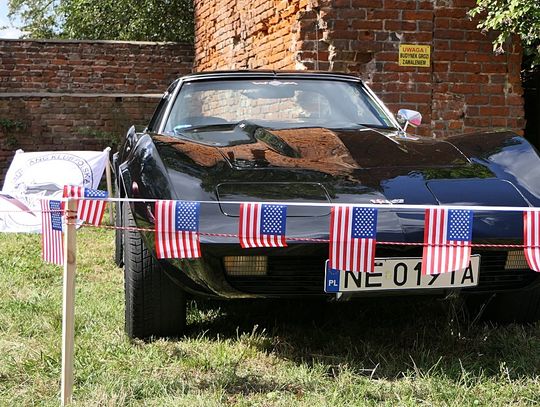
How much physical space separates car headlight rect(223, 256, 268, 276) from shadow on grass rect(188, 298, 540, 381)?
448 mm

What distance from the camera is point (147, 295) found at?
265cm

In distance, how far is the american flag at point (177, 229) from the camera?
7.38 ft

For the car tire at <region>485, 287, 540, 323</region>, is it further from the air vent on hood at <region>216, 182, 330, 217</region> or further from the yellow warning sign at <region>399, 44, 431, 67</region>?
the yellow warning sign at <region>399, 44, 431, 67</region>

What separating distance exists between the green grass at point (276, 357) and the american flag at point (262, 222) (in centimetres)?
55

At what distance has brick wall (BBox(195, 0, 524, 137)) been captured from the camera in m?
6.21

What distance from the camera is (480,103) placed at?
6543mm


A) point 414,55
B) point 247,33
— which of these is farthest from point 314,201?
point 247,33

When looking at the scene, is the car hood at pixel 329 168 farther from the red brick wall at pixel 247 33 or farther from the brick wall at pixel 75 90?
the brick wall at pixel 75 90

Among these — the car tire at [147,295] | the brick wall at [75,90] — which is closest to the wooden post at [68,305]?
the car tire at [147,295]

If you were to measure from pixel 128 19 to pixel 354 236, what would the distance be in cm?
1202

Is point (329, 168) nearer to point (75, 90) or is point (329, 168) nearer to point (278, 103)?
point (278, 103)

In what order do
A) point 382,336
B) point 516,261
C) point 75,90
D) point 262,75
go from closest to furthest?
point 516,261
point 382,336
point 262,75
point 75,90

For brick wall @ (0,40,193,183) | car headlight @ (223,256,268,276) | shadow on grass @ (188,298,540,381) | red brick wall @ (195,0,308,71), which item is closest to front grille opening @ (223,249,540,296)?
car headlight @ (223,256,268,276)

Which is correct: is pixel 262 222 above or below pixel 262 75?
below
